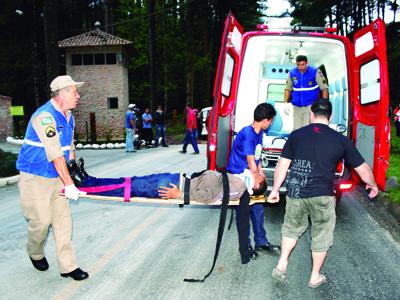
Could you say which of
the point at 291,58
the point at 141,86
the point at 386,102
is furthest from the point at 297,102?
the point at 141,86

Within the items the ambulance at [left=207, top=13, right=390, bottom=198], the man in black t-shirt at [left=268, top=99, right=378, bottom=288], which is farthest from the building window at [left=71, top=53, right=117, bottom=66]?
the man in black t-shirt at [left=268, top=99, right=378, bottom=288]

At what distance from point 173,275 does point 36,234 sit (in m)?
1.43

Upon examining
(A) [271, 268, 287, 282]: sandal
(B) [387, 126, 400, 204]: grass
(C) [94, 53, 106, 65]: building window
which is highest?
(C) [94, 53, 106, 65]: building window

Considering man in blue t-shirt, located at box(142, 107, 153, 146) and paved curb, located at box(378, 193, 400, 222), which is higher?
man in blue t-shirt, located at box(142, 107, 153, 146)

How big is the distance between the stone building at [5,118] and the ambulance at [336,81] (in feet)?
60.3

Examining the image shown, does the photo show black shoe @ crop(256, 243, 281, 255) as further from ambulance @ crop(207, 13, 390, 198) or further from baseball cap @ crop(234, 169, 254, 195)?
ambulance @ crop(207, 13, 390, 198)

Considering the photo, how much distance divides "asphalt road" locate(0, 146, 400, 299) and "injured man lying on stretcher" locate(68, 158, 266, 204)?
2.69 ft

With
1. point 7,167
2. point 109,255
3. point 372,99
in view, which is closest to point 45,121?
point 109,255

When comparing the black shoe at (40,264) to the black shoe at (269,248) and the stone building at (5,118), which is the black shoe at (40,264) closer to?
the black shoe at (269,248)

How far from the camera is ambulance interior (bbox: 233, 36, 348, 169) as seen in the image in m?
6.91

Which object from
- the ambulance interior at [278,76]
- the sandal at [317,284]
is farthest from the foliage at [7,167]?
the sandal at [317,284]

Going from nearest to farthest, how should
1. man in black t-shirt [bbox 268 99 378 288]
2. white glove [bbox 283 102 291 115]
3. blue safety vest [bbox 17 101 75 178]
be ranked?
man in black t-shirt [bbox 268 99 378 288] < blue safety vest [bbox 17 101 75 178] < white glove [bbox 283 102 291 115]

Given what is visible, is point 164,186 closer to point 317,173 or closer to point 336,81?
point 317,173

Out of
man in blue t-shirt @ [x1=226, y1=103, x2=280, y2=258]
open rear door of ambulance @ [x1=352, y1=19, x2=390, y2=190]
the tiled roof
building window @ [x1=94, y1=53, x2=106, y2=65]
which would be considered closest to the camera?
man in blue t-shirt @ [x1=226, y1=103, x2=280, y2=258]
